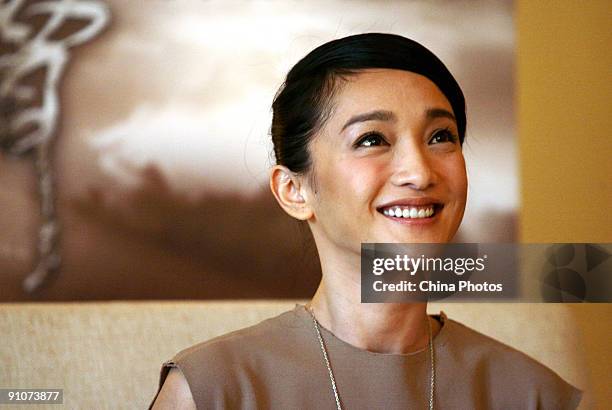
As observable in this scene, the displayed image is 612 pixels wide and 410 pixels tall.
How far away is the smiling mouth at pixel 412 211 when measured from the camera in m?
0.70

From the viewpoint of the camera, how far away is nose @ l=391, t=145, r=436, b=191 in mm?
698

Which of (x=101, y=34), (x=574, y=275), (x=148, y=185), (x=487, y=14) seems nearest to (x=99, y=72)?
(x=101, y=34)

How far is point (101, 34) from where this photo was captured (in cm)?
111

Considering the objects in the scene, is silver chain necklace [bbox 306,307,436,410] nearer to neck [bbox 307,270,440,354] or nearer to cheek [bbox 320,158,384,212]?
neck [bbox 307,270,440,354]

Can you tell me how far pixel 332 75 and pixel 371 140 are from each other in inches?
3.0

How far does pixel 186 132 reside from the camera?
3.59ft

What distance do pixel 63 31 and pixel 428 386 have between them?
68cm

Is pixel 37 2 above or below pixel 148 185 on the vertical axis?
above

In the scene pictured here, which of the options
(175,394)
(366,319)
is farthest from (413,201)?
(175,394)

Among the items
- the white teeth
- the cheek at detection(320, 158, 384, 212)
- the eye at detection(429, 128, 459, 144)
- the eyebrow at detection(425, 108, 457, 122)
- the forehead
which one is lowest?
the white teeth

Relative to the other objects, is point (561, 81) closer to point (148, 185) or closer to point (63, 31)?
point (148, 185)

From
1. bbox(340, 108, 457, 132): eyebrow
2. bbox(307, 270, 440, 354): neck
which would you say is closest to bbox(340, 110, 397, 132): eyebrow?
Result: bbox(340, 108, 457, 132): eyebrow

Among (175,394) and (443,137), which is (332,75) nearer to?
(443,137)

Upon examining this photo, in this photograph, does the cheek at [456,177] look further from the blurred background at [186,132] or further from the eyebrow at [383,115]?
the blurred background at [186,132]
